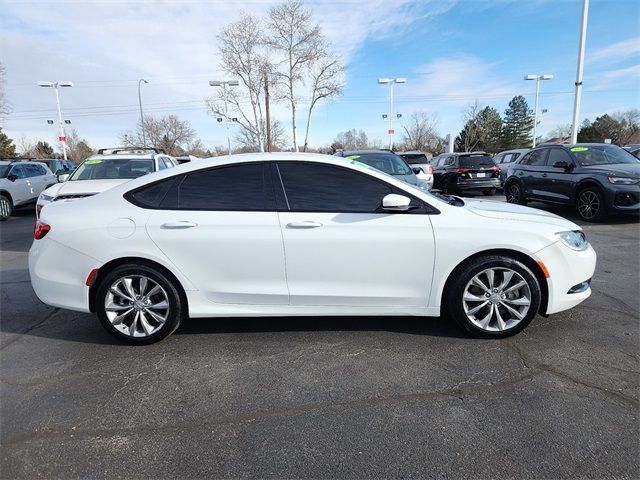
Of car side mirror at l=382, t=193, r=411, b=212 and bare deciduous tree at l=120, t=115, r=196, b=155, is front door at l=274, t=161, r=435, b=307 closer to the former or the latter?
car side mirror at l=382, t=193, r=411, b=212

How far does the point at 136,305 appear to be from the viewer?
11.7 ft

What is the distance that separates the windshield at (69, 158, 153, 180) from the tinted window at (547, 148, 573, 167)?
9252 millimetres

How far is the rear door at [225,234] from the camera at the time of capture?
137 inches

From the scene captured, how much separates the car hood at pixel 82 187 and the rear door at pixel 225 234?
4202 millimetres

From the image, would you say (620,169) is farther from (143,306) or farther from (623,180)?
(143,306)

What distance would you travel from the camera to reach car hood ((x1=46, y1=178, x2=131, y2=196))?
7020 mm

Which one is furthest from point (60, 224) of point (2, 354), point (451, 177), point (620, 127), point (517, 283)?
point (620, 127)

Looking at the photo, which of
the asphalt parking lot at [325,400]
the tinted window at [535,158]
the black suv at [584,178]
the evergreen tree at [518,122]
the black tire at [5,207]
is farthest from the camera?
the evergreen tree at [518,122]

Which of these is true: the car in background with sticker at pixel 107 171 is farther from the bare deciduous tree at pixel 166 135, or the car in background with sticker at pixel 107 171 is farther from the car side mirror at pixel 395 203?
the bare deciduous tree at pixel 166 135

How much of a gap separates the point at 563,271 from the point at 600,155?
755 cm

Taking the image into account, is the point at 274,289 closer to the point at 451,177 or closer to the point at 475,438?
the point at 475,438

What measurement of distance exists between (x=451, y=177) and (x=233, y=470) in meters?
14.0

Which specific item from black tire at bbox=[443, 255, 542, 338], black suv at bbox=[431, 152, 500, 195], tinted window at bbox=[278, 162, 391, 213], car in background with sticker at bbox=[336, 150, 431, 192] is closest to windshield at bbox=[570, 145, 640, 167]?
car in background with sticker at bbox=[336, 150, 431, 192]

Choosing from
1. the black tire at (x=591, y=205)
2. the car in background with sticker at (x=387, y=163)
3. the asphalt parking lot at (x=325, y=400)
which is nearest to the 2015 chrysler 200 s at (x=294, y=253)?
the asphalt parking lot at (x=325, y=400)
